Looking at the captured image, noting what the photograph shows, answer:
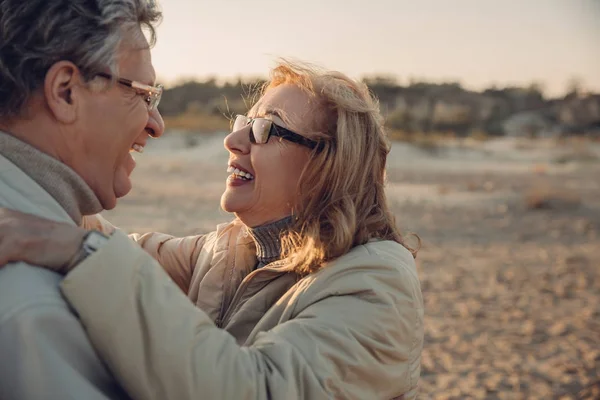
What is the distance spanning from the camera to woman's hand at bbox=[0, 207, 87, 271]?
6.17 feet

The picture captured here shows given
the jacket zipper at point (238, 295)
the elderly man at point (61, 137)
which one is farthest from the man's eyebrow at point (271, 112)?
the elderly man at point (61, 137)

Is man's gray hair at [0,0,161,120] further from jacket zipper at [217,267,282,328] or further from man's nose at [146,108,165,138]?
jacket zipper at [217,267,282,328]

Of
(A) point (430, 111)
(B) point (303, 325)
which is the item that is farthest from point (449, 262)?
(A) point (430, 111)

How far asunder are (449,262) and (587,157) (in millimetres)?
15882

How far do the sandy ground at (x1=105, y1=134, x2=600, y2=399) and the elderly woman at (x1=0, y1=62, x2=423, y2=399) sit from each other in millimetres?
3417

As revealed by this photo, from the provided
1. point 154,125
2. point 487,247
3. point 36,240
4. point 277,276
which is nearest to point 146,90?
point 154,125

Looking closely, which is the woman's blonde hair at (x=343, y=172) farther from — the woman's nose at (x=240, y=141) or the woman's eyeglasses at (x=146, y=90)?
the woman's eyeglasses at (x=146, y=90)

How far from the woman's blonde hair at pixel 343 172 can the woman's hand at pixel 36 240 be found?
1014 mm

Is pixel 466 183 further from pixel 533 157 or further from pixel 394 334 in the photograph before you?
pixel 394 334

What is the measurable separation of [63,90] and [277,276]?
41.5 inches

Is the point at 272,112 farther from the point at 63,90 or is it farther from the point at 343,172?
the point at 63,90

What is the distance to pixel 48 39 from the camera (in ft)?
6.64

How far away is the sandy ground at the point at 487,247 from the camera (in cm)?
665

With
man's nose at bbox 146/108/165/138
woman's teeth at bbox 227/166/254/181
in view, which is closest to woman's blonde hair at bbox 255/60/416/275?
woman's teeth at bbox 227/166/254/181
